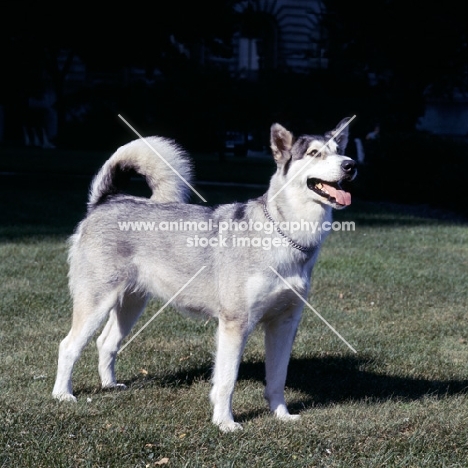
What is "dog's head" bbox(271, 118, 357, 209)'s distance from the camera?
4906mm

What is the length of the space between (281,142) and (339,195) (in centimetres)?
51

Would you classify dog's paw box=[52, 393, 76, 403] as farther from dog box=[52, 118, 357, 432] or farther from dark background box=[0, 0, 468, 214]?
dark background box=[0, 0, 468, 214]

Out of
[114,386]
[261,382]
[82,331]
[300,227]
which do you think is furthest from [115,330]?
[300,227]

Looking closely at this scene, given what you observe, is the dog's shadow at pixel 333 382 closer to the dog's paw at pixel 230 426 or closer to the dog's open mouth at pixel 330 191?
the dog's paw at pixel 230 426

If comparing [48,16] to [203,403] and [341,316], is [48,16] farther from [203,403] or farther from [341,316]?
[203,403]

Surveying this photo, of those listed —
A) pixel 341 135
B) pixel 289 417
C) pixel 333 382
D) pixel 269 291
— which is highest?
pixel 341 135

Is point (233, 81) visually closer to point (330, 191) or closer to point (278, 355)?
point (278, 355)

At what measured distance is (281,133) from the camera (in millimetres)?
5125

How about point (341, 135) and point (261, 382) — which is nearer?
point (341, 135)

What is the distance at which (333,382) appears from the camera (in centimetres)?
614

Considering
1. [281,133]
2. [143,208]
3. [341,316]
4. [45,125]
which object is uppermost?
[281,133]

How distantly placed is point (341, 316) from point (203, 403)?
8.63ft

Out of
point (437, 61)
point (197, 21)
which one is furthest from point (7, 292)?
point (437, 61)

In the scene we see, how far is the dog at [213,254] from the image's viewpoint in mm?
5074
